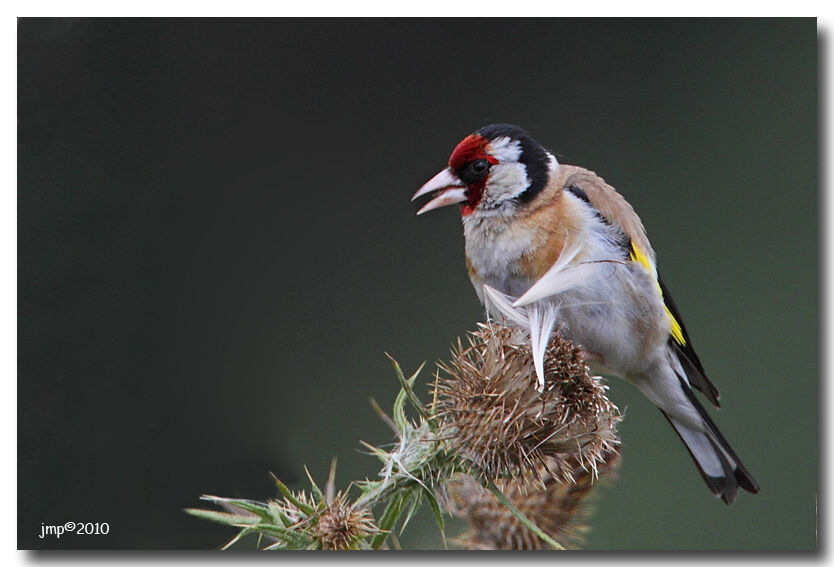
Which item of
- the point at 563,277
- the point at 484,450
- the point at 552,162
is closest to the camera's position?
the point at 484,450

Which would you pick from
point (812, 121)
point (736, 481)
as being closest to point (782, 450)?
point (736, 481)

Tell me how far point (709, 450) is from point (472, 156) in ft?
3.99

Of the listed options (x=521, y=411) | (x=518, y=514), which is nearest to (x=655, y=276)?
(x=521, y=411)

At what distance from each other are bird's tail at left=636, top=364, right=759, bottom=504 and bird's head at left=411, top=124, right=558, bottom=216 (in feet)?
2.64

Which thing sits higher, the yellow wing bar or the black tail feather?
the yellow wing bar

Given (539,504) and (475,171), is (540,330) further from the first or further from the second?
(475,171)

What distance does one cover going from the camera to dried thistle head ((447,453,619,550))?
7.26ft

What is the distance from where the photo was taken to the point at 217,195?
3307 millimetres

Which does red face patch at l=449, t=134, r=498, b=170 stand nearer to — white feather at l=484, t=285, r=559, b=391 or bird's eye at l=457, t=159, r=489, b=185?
bird's eye at l=457, t=159, r=489, b=185

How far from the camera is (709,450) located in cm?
293

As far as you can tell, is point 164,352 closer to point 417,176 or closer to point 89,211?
point 89,211

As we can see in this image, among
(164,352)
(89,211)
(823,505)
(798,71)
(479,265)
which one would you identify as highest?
(798,71)

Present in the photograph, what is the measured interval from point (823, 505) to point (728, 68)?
4.80 ft

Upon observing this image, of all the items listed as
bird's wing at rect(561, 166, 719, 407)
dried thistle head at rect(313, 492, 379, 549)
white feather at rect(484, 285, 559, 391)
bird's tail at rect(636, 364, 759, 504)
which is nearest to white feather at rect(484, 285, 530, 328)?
white feather at rect(484, 285, 559, 391)
